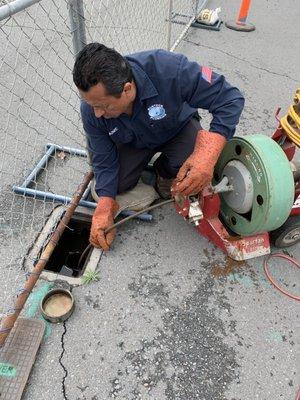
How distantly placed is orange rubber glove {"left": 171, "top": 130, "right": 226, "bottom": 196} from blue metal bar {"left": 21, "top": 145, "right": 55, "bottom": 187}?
1322mm

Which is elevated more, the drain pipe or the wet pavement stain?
the drain pipe

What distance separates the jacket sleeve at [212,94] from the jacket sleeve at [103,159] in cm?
63

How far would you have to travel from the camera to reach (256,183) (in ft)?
7.61

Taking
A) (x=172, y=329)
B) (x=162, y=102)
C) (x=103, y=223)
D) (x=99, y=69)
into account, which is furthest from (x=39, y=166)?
(x=172, y=329)

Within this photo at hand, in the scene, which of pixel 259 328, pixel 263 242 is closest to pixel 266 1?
pixel 263 242

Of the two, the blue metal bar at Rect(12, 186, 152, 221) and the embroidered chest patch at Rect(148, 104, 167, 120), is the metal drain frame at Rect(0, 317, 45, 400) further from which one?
the embroidered chest patch at Rect(148, 104, 167, 120)

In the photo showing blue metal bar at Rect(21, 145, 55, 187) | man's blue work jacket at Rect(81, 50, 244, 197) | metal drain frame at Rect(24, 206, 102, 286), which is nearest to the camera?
man's blue work jacket at Rect(81, 50, 244, 197)

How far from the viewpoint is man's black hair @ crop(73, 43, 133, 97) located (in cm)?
186

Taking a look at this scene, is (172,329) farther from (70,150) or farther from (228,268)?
(70,150)

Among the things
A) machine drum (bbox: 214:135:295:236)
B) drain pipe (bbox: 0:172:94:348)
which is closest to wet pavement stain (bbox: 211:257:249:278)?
machine drum (bbox: 214:135:295:236)

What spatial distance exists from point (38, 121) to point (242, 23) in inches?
166

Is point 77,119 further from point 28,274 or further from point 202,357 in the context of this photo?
point 202,357

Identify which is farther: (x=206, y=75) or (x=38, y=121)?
(x=38, y=121)

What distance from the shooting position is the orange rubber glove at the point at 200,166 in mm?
2258
